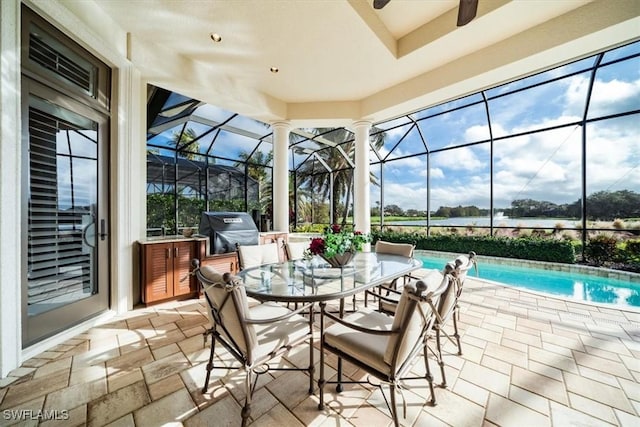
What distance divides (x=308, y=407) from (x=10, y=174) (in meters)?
2.78

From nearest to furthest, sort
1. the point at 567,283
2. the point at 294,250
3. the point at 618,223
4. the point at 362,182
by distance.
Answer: the point at 294,250 → the point at 362,182 → the point at 567,283 → the point at 618,223

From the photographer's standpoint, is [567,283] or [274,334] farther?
[567,283]

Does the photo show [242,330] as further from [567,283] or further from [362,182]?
[567,283]

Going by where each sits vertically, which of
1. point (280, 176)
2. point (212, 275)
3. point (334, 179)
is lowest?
point (212, 275)

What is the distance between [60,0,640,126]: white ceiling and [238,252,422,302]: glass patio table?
2.81 meters

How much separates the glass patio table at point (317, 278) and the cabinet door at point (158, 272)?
161 centimetres

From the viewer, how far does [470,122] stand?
25.2 feet

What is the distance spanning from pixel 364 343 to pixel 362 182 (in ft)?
12.7

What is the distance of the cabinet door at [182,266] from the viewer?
10.4 feet

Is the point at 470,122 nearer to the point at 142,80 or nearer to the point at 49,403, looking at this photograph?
the point at 142,80

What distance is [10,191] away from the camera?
1.79 metres

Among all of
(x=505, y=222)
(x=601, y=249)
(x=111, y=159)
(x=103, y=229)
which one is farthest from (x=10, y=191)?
(x=505, y=222)

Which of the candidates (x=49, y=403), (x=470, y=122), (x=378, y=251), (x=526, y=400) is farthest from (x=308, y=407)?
(x=470, y=122)

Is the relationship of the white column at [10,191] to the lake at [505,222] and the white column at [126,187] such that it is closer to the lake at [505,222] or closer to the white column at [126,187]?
the white column at [126,187]
